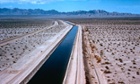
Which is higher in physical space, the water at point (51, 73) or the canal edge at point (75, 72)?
the canal edge at point (75, 72)

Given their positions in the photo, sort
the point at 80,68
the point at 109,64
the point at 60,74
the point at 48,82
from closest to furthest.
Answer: the point at 48,82 < the point at 60,74 < the point at 80,68 < the point at 109,64

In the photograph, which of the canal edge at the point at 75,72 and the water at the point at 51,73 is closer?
the canal edge at the point at 75,72

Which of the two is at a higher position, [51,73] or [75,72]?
[75,72]

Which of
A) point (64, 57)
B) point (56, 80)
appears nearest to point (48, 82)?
point (56, 80)

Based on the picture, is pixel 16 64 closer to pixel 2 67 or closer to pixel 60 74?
pixel 2 67

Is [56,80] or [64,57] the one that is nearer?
[56,80]

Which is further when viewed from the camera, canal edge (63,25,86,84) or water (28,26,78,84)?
water (28,26,78,84)

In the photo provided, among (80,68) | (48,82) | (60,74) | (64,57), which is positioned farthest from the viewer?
(64,57)

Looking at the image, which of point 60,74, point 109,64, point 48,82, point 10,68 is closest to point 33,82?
point 48,82

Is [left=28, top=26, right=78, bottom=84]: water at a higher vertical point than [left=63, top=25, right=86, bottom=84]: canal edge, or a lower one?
lower
